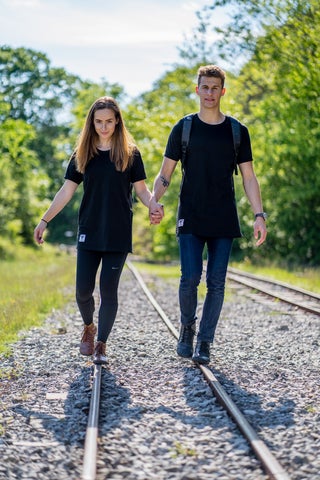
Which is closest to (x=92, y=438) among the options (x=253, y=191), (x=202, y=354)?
(x=202, y=354)

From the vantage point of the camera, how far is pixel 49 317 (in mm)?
11750

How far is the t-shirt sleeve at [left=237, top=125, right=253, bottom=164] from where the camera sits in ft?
23.2

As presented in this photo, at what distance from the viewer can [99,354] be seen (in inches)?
289

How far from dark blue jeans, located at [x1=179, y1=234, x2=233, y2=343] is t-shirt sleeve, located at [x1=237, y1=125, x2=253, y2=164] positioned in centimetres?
68

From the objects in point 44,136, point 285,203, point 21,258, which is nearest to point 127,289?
point 285,203

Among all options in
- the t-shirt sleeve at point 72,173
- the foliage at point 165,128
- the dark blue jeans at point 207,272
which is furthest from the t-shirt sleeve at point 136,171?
the foliage at point 165,128

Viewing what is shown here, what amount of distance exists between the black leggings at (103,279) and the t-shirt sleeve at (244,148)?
1.26m

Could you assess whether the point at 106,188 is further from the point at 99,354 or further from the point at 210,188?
the point at 99,354

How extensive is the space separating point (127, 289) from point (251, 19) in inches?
328

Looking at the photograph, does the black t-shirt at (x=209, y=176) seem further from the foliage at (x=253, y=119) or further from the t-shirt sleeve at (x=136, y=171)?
the foliage at (x=253, y=119)

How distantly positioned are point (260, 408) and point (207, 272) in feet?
5.53

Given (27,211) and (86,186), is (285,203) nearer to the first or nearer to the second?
(27,211)

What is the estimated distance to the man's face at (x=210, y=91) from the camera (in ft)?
22.7

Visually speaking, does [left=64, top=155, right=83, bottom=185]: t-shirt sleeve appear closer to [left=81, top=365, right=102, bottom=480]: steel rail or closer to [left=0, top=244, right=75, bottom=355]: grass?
[left=81, top=365, right=102, bottom=480]: steel rail
